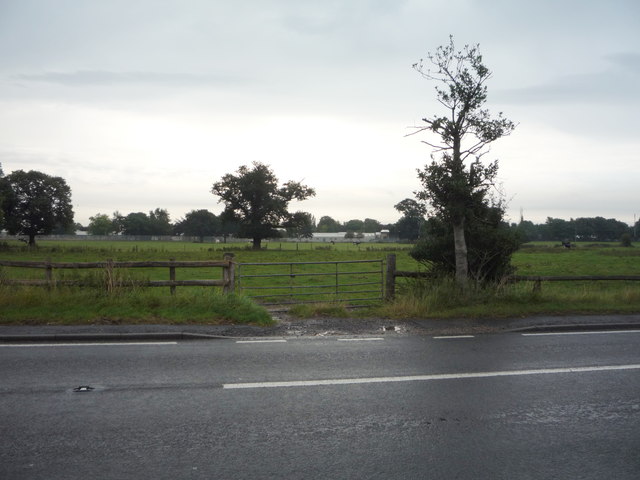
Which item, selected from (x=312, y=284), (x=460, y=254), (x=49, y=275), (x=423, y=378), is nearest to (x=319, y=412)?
(x=423, y=378)

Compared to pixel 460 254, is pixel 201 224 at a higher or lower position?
higher

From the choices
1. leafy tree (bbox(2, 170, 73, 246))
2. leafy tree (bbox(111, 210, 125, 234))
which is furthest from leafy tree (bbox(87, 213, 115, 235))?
leafy tree (bbox(2, 170, 73, 246))

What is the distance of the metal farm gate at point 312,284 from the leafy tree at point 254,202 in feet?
101

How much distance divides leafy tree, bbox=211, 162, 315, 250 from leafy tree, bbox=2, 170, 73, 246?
25074 mm

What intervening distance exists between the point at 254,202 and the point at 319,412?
60417 millimetres

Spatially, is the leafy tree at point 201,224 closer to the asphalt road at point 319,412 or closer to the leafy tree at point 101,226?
the leafy tree at point 101,226

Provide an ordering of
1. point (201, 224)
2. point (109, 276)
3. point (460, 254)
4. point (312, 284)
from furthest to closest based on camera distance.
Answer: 1. point (201, 224)
2. point (312, 284)
3. point (460, 254)
4. point (109, 276)

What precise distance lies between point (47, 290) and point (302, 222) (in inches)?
2154

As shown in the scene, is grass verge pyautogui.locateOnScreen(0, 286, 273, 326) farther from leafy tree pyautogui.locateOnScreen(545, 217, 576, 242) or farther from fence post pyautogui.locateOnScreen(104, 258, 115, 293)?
leafy tree pyautogui.locateOnScreen(545, 217, 576, 242)

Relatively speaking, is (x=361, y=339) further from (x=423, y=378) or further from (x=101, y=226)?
(x=101, y=226)

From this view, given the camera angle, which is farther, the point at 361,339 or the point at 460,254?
the point at 460,254

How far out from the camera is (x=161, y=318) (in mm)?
10953

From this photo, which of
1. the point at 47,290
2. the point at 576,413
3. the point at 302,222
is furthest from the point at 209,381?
the point at 302,222

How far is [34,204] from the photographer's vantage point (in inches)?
2756
